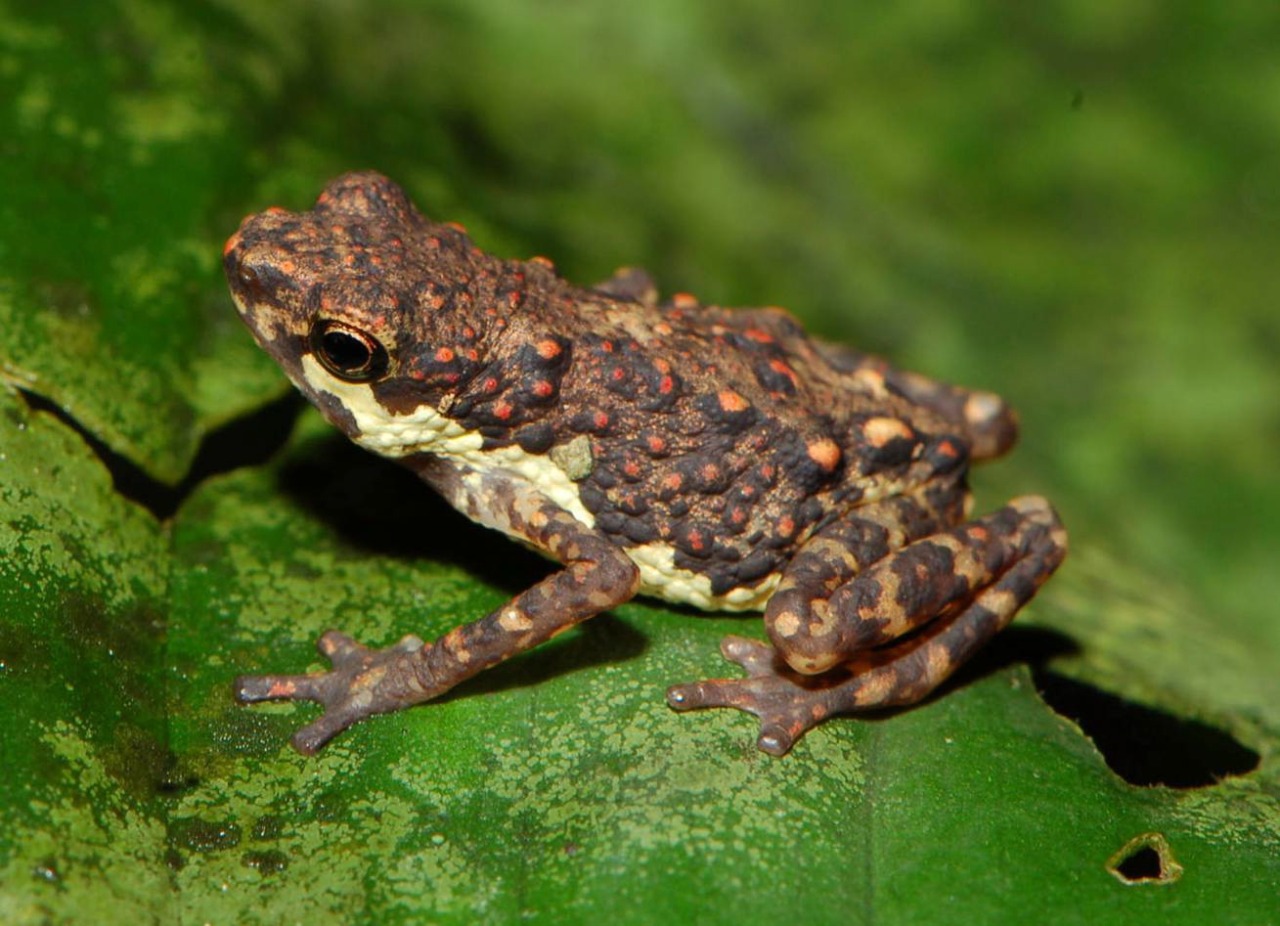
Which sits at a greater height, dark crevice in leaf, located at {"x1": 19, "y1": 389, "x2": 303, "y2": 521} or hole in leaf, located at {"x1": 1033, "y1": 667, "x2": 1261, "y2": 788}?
hole in leaf, located at {"x1": 1033, "y1": 667, "x2": 1261, "y2": 788}

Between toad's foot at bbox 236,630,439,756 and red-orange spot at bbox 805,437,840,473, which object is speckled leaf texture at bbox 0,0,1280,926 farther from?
red-orange spot at bbox 805,437,840,473

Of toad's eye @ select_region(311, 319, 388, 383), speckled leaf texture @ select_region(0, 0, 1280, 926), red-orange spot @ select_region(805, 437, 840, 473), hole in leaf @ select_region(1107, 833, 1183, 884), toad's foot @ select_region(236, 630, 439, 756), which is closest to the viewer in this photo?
speckled leaf texture @ select_region(0, 0, 1280, 926)

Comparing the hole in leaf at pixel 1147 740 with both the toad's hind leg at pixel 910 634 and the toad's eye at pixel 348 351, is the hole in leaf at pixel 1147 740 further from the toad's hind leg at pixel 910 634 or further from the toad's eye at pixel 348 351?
the toad's eye at pixel 348 351

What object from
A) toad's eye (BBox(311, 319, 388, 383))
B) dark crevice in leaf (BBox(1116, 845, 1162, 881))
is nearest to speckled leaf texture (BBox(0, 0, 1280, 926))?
dark crevice in leaf (BBox(1116, 845, 1162, 881))

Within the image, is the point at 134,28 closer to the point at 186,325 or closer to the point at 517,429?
the point at 186,325

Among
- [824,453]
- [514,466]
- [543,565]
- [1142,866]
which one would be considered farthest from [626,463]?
[1142,866]

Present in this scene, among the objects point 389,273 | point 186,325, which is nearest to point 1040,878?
point 389,273

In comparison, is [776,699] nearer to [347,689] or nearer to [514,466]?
[514,466]

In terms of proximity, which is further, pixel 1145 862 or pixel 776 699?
pixel 776 699
